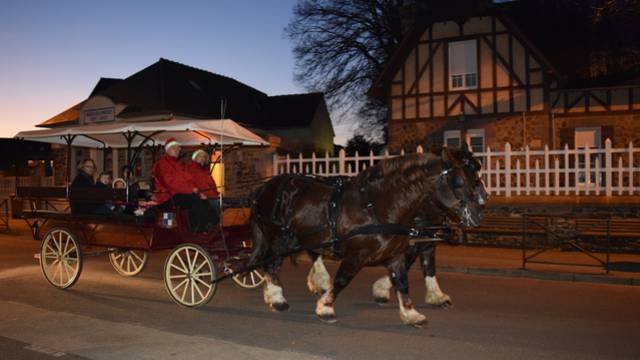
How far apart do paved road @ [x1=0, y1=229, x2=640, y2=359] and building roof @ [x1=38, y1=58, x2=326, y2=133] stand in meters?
12.8

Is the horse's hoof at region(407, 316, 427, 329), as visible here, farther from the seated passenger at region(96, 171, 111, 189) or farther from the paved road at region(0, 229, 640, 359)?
the seated passenger at region(96, 171, 111, 189)

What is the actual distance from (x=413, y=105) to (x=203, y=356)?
17.5 metres

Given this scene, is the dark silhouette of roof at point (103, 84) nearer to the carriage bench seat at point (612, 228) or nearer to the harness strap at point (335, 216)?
the carriage bench seat at point (612, 228)

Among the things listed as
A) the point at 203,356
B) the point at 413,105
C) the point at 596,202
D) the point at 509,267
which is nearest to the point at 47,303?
the point at 203,356

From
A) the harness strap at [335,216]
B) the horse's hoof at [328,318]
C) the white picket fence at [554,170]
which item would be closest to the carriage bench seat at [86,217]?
the harness strap at [335,216]

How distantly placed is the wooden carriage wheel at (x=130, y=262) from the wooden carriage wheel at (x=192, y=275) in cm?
220

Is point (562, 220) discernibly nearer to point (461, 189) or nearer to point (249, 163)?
point (461, 189)

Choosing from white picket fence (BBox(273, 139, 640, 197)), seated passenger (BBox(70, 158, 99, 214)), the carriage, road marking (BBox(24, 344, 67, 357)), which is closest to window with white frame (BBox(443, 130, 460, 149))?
white picket fence (BBox(273, 139, 640, 197))

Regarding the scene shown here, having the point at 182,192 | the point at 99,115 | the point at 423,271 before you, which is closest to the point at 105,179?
the point at 182,192

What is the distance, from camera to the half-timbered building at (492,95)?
19.4 metres

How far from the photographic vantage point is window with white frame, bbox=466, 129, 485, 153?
20.8 m

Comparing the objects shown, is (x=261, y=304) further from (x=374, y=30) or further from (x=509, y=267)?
(x=374, y=30)

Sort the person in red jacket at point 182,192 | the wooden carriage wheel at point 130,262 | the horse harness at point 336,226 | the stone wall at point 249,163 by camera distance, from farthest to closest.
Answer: the stone wall at point 249,163 → the wooden carriage wheel at point 130,262 → the person in red jacket at point 182,192 → the horse harness at point 336,226

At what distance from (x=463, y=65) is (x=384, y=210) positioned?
1579 cm
